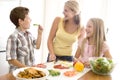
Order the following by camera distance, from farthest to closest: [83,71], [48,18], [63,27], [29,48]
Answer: [48,18], [63,27], [29,48], [83,71]

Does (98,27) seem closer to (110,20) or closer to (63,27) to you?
(63,27)

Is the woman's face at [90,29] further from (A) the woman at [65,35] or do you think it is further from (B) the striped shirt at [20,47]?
(B) the striped shirt at [20,47]

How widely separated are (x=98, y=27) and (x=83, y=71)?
22.2 inches

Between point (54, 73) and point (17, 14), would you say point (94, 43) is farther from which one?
point (17, 14)

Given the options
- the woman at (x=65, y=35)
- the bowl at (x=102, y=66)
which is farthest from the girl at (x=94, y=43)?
the bowl at (x=102, y=66)

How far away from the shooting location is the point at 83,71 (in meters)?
1.75

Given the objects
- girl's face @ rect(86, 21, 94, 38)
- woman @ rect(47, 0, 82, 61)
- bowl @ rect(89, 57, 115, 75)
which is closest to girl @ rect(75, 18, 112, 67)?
girl's face @ rect(86, 21, 94, 38)

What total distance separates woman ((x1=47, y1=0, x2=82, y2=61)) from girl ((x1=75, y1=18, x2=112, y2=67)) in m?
0.10

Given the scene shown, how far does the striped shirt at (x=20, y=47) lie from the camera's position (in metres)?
1.87

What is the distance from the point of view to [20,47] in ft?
6.41

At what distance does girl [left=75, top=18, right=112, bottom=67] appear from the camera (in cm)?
204

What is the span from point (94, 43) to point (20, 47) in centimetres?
69

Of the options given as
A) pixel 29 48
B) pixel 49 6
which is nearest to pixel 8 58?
pixel 29 48

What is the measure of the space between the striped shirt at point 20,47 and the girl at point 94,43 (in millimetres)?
470
